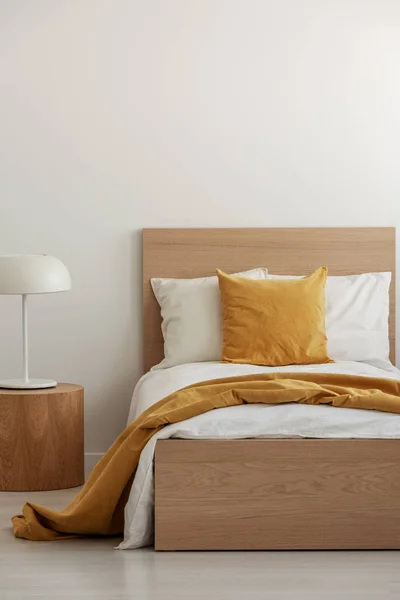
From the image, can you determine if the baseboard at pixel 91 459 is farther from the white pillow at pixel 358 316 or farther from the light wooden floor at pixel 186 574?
the light wooden floor at pixel 186 574

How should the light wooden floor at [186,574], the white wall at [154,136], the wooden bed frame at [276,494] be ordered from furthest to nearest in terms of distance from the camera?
the white wall at [154,136] < the wooden bed frame at [276,494] < the light wooden floor at [186,574]

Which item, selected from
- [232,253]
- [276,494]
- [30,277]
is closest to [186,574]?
[276,494]

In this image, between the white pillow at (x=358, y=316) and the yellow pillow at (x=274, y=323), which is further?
the white pillow at (x=358, y=316)

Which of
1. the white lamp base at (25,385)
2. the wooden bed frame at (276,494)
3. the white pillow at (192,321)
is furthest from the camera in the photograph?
the white pillow at (192,321)

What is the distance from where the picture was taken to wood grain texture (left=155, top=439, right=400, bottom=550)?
126 inches

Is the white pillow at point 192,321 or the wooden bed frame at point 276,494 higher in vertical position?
the white pillow at point 192,321

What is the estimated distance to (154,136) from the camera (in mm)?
4793

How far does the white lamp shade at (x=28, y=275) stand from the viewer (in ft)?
13.7

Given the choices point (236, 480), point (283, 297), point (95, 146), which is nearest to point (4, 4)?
point (95, 146)

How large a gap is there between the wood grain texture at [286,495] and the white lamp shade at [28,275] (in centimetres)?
124

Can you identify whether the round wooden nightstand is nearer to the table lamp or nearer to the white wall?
the table lamp

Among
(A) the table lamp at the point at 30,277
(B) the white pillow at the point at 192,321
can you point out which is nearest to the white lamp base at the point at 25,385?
(A) the table lamp at the point at 30,277

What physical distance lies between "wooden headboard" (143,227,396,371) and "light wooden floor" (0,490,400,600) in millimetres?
1634

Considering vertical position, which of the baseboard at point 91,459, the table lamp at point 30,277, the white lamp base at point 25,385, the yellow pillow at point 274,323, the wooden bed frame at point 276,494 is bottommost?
the baseboard at point 91,459
